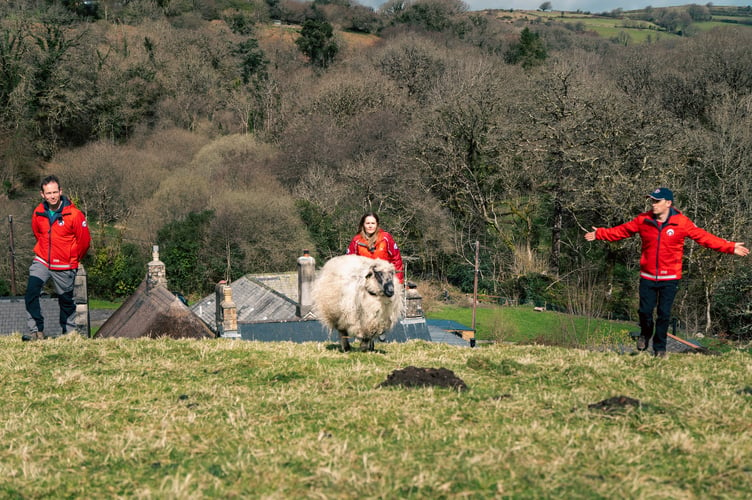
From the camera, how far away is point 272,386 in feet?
25.8

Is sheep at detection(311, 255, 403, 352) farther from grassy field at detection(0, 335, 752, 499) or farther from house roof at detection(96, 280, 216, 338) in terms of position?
house roof at detection(96, 280, 216, 338)

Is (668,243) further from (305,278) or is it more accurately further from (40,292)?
(305,278)

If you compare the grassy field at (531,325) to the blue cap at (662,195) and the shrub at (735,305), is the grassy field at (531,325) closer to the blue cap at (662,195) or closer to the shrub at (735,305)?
the shrub at (735,305)

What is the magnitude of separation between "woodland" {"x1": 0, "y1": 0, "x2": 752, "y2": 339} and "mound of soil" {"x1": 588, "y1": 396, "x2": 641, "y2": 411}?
23.7 m

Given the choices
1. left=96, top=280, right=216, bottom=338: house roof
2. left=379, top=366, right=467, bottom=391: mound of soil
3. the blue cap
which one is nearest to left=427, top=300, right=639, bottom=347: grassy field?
left=96, top=280, right=216, bottom=338: house roof

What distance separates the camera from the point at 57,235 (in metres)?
11.5

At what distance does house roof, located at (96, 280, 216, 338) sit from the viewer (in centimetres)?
1735

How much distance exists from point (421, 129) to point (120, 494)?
174 feet

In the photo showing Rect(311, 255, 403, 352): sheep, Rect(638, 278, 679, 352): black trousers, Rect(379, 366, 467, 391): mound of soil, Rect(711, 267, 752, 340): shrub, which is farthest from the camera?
Rect(711, 267, 752, 340): shrub

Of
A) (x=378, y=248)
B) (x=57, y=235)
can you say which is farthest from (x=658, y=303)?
(x=57, y=235)

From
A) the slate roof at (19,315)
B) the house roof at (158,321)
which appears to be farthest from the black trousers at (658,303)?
the slate roof at (19,315)

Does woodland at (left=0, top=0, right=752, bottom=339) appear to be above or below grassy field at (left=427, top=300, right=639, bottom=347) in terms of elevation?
above

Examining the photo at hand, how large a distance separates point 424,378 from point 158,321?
12487 millimetres

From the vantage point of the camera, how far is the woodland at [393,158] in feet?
143
